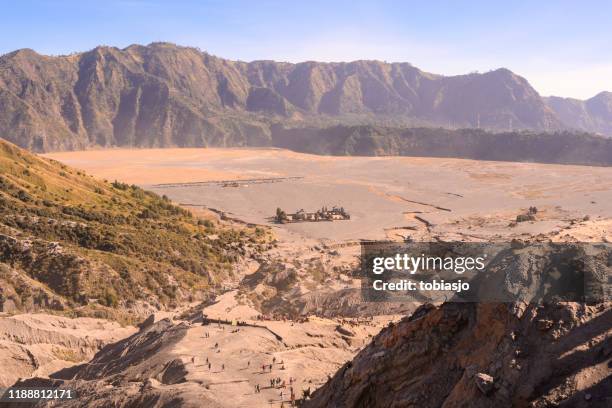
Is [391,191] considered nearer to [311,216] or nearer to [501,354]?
[311,216]

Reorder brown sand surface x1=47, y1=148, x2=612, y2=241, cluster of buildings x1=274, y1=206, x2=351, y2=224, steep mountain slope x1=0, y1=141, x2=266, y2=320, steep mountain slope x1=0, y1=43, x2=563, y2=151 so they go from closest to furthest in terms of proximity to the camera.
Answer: steep mountain slope x1=0, y1=141, x2=266, y2=320 < brown sand surface x1=47, y1=148, x2=612, y2=241 < cluster of buildings x1=274, y1=206, x2=351, y2=224 < steep mountain slope x1=0, y1=43, x2=563, y2=151

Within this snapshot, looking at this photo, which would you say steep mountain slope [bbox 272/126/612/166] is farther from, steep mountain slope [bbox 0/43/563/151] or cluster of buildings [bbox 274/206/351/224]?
cluster of buildings [bbox 274/206/351/224]

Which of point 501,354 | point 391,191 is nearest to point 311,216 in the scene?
point 391,191

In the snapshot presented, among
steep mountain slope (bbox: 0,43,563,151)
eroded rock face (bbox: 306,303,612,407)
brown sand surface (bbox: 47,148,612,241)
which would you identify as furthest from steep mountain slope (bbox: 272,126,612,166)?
eroded rock face (bbox: 306,303,612,407)

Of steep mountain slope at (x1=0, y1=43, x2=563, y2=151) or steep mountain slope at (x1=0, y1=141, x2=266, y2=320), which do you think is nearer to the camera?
steep mountain slope at (x1=0, y1=141, x2=266, y2=320)

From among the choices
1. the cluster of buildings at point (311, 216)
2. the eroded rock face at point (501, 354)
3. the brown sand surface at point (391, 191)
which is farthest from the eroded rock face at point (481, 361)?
the cluster of buildings at point (311, 216)

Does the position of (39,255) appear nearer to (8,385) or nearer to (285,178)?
(8,385)

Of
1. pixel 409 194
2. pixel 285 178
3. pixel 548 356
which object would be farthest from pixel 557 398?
pixel 285 178
